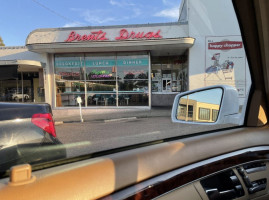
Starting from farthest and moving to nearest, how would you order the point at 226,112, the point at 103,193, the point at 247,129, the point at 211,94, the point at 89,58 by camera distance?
the point at 89,58 → the point at 211,94 → the point at 226,112 → the point at 247,129 → the point at 103,193

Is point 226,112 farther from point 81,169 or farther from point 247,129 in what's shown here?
point 81,169

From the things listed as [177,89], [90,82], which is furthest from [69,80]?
[177,89]

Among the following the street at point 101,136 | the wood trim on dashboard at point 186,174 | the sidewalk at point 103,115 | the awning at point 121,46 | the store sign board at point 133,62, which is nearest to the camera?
the wood trim on dashboard at point 186,174

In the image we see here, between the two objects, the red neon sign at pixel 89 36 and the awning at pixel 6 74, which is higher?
the red neon sign at pixel 89 36

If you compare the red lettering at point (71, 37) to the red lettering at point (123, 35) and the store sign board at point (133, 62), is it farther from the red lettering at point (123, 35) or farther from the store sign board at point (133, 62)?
the store sign board at point (133, 62)

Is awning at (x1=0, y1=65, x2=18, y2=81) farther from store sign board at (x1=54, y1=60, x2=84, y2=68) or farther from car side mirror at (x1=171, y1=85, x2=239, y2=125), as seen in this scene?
store sign board at (x1=54, y1=60, x2=84, y2=68)

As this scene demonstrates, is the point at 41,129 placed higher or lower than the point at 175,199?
higher

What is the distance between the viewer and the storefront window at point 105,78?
14078 mm

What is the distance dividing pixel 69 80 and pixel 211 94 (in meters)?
13.1

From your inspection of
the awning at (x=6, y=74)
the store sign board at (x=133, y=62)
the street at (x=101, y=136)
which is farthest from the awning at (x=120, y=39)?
the street at (x=101, y=136)

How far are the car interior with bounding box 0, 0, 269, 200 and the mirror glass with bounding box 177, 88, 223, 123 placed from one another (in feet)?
0.94

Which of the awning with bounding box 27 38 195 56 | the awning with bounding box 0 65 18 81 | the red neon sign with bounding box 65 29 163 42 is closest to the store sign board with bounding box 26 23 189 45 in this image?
the red neon sign with bounding box 65 29 163 42

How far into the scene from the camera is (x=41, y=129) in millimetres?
2027

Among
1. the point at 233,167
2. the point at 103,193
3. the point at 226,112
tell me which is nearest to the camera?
the point at 103,193
